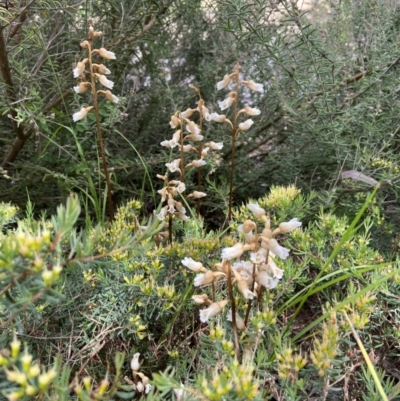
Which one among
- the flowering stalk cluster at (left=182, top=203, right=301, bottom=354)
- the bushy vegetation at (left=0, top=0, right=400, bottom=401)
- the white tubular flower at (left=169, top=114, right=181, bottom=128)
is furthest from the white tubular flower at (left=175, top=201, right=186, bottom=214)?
the flowering stalk cluster at (left=182, top=203, right=301, bottom=354)

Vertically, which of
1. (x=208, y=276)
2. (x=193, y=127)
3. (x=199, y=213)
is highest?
(x=193, y=127)

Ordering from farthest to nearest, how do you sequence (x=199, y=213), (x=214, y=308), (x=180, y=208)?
1. (x=199, y=213)
2. (x=180, y=208)
3. (x=214, y=308)

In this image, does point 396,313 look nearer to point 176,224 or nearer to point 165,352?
point 165,352

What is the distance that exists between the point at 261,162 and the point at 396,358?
4.86 feet

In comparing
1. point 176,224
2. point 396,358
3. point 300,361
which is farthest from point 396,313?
point 176,224

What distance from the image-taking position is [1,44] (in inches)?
72.9

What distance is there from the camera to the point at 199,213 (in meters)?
1.92

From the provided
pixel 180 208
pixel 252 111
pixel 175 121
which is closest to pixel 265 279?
pixel 180 208

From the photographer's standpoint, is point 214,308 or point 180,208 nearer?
point 214,308

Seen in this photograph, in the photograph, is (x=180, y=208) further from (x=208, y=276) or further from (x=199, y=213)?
(x=208, y=276)

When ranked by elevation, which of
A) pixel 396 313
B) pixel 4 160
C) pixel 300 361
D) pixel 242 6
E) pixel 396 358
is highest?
pixel 242 6

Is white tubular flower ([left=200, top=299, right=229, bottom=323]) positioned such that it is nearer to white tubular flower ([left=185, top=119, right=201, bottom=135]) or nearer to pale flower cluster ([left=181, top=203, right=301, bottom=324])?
pale flower cluster ([left=181, top=203, right=301, bottom=324])

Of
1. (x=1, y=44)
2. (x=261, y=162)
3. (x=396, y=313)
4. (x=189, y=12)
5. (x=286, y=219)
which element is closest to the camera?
(x=396, y=313)

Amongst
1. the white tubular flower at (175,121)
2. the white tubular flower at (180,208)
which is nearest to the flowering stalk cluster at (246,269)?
the white tubular flower at (180,208)
